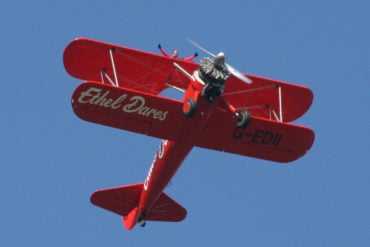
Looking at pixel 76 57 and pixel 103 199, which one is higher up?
pixel 76 57

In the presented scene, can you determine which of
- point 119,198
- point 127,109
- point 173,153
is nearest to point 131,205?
point 119,198

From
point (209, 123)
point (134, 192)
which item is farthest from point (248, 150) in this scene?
point (134, 192)

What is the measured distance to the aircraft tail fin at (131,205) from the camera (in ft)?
90.4

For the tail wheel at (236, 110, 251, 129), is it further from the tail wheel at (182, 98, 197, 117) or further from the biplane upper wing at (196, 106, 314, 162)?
the tail wheel at (182, 98, 197, 117)

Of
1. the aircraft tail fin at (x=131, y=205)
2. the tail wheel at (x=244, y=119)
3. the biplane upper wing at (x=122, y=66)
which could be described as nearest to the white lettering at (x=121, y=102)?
the biplane upper wing at (x=122, y=66)

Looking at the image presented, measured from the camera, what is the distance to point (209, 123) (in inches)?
944

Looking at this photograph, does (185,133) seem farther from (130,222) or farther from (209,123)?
(130,222)

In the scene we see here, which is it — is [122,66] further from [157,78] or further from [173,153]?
[173,153]

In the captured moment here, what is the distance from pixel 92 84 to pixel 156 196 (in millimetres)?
5115

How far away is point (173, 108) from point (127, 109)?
1.10 metres

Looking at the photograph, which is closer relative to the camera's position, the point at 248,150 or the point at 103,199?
the point at 248,150

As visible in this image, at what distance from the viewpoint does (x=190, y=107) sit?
22562mm

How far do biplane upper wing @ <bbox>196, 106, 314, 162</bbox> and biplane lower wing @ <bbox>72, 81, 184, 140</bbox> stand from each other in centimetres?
104

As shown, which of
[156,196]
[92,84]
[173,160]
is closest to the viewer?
[92,84]
